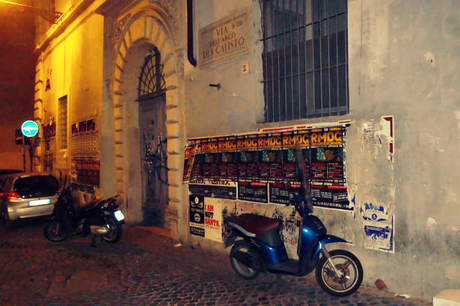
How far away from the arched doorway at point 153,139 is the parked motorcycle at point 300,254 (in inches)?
162

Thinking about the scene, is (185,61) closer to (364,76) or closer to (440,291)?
(364,76)

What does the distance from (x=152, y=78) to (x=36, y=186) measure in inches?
166

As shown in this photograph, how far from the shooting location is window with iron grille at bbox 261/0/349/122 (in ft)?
17.8

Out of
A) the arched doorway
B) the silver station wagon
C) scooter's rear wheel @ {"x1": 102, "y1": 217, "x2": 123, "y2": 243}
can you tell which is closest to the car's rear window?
the silver station wagon

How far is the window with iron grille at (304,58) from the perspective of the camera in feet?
17.8

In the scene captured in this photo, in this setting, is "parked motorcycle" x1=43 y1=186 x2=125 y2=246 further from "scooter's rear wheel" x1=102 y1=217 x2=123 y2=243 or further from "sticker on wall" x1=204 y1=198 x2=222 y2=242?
"sticker on wall" x1=204 y1=198 x2=222 y2=242

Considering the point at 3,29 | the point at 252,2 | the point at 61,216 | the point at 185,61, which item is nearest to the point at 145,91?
the point at 185,61

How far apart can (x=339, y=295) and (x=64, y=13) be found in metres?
13.4

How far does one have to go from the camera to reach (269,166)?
5949 mm

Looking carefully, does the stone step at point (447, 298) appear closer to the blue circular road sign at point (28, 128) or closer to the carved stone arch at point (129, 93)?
the carved stone arch at point (129, 93)

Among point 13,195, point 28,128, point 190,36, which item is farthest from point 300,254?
point 28,128

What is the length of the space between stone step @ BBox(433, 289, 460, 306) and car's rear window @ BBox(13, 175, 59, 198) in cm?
915

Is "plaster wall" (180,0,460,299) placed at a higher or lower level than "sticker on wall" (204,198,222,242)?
higher

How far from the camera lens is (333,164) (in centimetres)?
512
